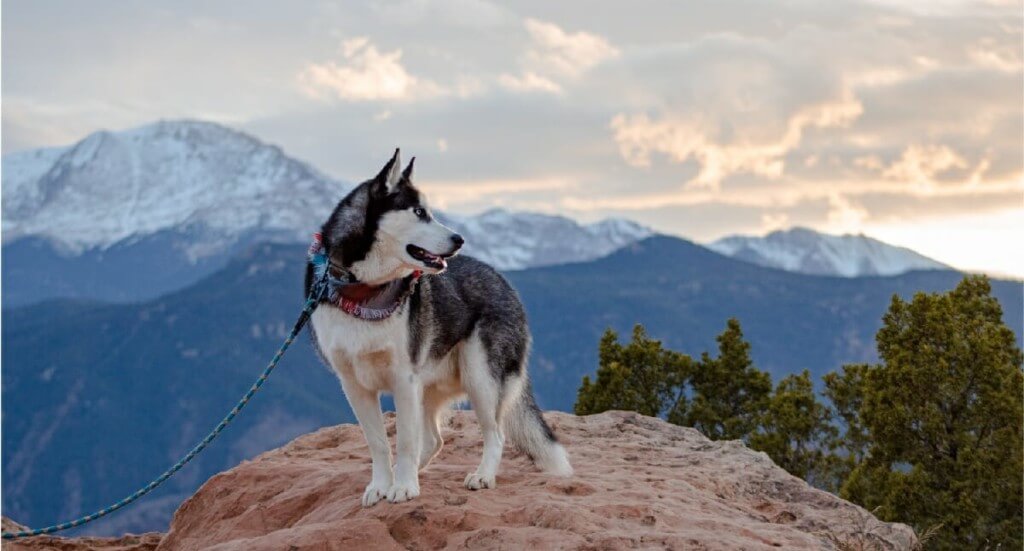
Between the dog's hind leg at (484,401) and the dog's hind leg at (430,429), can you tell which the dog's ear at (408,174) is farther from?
the dog's hind leg at (430,429)

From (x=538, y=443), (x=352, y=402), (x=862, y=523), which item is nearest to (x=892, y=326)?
(x=862, y=523)

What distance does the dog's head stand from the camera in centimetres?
898

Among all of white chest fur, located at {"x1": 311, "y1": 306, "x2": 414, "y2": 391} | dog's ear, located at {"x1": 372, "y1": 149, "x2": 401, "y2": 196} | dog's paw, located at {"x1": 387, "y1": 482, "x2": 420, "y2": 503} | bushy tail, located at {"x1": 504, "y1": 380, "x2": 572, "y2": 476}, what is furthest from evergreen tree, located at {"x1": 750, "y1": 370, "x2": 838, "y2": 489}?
dog's ear, located at {"x1": 372, "y1": 149, "x2": 401, "y2": 196}

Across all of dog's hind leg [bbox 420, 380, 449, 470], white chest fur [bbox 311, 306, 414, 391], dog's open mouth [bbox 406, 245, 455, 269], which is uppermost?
dog's open mouth [bbox 406, 245, 455, 269]

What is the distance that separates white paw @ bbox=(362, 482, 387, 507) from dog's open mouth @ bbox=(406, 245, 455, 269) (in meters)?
2.20

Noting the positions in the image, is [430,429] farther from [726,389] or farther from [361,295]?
[726,389]

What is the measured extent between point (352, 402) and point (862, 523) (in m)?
5.54

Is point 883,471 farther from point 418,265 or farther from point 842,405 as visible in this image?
point 418,265

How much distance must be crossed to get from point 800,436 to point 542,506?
66.3ft

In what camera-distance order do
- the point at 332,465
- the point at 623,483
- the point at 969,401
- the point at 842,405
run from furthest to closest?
the point at 842,405 < the point at 969,401 < the point at 332,465 < the point at 623,483

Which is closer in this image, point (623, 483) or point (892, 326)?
point (623, 483)

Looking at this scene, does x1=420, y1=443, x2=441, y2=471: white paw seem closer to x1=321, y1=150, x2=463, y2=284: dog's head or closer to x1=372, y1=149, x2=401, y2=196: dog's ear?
x1=321, y1=150, x2=463, y2=284: dog's head

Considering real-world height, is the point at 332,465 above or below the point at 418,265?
below

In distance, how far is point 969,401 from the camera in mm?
23859
